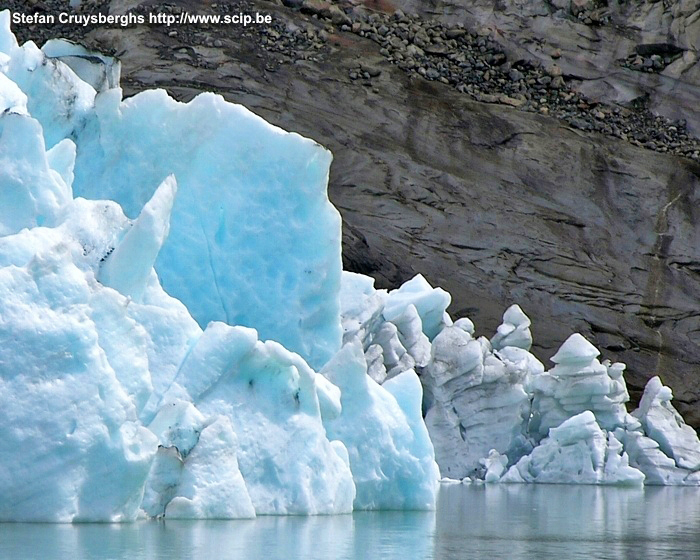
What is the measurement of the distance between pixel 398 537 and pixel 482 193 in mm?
18536

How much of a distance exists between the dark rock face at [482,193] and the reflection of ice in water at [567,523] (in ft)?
31.0

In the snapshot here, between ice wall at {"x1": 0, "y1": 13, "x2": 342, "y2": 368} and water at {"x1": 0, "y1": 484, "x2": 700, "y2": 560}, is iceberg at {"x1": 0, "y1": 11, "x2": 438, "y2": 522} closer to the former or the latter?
ice wall at {"x1": 0, "y1": 13, "x2": 342, "y2": 368}

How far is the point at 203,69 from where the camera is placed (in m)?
26.7

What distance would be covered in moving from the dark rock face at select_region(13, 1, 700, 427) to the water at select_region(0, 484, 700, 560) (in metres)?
13.0

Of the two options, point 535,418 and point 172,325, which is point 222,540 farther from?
point 535,418

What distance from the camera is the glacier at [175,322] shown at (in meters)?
7.20

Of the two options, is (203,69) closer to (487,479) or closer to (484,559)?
(487,479)

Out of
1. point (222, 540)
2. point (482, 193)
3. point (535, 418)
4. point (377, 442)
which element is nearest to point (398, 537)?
point (222, 540)

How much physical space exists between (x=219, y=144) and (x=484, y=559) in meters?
5.13

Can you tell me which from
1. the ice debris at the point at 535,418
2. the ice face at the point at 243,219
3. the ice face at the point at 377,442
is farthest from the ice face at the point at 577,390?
the ice face at the point at 377,442

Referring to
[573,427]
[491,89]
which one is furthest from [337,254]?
[491,89]

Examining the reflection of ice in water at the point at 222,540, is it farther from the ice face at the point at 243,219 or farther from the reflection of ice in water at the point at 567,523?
the ice face at the point at 243,219

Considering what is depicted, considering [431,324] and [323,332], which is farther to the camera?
[431,324]

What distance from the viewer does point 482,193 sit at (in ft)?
85.0
